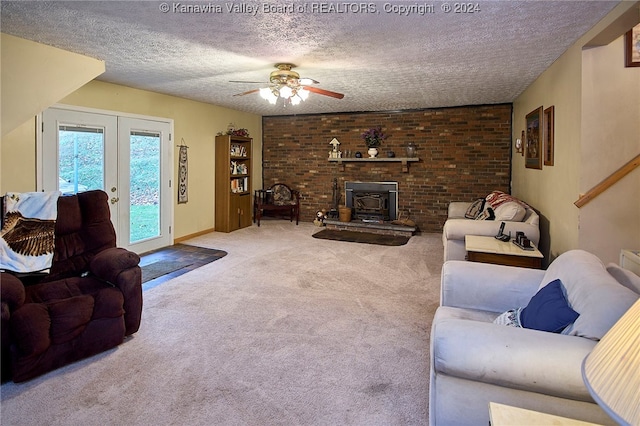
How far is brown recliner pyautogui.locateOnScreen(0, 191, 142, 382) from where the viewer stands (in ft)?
7.33

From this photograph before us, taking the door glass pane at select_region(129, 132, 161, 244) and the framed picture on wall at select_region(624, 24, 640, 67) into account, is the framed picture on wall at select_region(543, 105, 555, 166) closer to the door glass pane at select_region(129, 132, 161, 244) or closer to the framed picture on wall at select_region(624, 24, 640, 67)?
the framed picture on wall at select_region(624, 24, 640, 67)

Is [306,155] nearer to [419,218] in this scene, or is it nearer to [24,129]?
[419,218]

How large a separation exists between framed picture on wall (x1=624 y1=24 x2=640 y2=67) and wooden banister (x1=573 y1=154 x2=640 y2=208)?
27.6 inches

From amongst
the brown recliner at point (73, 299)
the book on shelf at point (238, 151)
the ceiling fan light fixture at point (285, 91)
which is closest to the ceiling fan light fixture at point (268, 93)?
the ceiling fan light fixture at point (285, 91)

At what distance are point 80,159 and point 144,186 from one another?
1.03 metres

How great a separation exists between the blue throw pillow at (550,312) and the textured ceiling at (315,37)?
173 cm

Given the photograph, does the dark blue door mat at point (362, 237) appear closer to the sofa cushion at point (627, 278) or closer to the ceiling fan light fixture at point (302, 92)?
the ceiling fan light fixture at point (302, 92)

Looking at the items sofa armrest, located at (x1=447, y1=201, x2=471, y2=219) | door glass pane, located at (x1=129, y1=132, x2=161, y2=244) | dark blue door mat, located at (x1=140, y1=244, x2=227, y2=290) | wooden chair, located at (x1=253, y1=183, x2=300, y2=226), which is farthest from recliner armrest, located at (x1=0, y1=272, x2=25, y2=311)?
wooden chair, located at (x1=253, y1=183, x2=300, y2=226)

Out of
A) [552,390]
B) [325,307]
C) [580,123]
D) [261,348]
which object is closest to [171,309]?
[261,348]

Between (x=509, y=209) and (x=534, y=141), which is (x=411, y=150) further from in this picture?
(x=509, y=209)

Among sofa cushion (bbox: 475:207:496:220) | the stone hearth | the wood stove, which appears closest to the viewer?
sofa cushion (bbox: 475:207:496:220)

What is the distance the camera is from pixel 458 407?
158cm

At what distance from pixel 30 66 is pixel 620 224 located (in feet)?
15.9

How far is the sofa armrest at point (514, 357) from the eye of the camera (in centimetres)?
140
